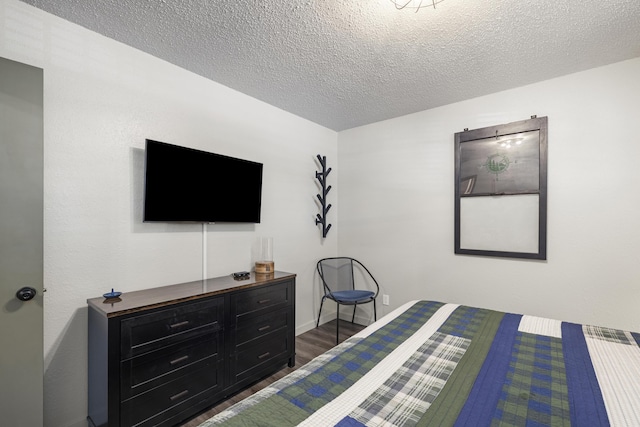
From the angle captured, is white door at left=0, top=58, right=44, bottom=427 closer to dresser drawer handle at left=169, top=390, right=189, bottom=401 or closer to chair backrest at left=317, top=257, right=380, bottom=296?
dresser drawer handle at left=169, top=390, right=189, bottom=401

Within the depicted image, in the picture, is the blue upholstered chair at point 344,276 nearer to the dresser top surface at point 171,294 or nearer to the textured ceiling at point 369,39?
the dresser top surface at point 171,294

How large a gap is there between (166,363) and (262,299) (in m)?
0.81

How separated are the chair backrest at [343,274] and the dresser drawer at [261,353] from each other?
121 centimetres

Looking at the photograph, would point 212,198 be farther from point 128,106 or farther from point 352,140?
point 352,140

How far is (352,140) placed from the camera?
12.9ft

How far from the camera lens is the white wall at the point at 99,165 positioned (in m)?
1.77

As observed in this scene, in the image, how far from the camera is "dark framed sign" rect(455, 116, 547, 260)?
8.51ft

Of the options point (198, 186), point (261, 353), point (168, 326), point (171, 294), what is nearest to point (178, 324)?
point (168, 326)

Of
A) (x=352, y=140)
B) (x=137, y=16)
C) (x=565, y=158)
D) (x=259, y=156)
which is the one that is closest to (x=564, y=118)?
(x=565, y=158)

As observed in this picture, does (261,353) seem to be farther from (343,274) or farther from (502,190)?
(502,190)

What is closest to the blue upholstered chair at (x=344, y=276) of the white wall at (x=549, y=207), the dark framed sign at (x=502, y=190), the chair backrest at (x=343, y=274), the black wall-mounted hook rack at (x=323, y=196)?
the chair backrest at (x=343, y=274)

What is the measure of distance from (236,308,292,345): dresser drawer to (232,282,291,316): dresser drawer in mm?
57

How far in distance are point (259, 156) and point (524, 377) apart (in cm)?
269

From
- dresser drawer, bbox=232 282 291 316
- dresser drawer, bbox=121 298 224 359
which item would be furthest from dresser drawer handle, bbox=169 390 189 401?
dresser drawer, bbox=232 282 291 316
